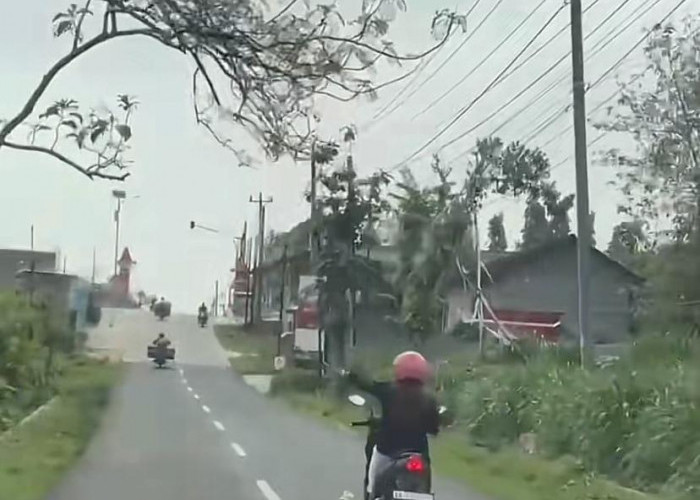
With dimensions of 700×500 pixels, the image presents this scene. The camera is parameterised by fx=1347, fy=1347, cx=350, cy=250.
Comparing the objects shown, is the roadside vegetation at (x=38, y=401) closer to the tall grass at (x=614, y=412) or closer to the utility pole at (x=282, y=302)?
the tall grass at (x=614, y=412)

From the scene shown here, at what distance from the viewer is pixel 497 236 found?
175ft

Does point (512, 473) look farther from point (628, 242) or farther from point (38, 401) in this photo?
point (628, 242)

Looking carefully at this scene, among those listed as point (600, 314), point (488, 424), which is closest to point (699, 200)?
point (600, 314)

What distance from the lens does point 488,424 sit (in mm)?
24328

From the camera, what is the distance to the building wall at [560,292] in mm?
41062

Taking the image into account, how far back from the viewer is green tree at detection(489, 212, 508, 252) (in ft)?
166

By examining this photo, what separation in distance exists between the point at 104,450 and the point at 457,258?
20582 millimetres

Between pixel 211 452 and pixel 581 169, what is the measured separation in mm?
7400

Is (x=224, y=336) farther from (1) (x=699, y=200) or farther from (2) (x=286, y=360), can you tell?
(1) (x=699, y=200)

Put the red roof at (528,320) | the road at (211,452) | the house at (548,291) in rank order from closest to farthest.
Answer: the road at (211,452)
the red roof at (528,320)
the house at (548,291)

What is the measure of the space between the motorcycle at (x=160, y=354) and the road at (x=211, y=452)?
11.7 m

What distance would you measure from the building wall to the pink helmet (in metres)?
29.0

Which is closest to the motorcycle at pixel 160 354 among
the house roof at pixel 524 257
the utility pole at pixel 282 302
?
the utility pole at pixel 282 302

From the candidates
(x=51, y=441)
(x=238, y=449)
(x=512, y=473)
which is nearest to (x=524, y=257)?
(x=238, y=449)
